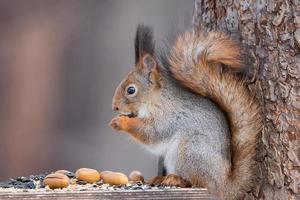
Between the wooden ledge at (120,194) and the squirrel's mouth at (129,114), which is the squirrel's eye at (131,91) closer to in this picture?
the squirrel's mouth at (129,114)

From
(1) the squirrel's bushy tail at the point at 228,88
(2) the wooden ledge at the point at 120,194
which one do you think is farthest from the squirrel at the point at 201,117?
(2) the wooden ledge at the point at 120,194

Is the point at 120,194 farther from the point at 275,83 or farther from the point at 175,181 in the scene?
the point at 275,83

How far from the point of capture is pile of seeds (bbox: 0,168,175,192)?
2.95 metres

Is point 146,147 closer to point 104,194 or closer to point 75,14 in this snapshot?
point 104,194

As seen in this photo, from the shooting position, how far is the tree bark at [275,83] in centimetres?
305

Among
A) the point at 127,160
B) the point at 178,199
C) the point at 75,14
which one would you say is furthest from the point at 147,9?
the point at 178,199

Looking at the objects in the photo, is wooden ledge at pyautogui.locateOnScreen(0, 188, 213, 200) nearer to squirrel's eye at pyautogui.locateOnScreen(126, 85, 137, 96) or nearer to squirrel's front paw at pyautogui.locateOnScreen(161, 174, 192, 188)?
squirrel's front paw at pyautogui.locateOnScreen(161, 174, 192, 188)

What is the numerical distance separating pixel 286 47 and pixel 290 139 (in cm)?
25

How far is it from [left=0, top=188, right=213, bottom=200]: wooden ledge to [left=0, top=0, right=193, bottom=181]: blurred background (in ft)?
6.92

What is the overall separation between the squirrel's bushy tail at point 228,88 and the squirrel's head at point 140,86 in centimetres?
9

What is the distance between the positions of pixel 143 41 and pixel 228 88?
0.27 meters

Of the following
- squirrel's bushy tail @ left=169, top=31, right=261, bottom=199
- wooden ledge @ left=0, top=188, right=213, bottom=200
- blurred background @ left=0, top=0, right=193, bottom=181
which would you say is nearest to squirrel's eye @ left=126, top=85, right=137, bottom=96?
squirrel's bushy tail @ left=169, top=31, right=261, bottom=199

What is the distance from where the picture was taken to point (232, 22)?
3.21 meters

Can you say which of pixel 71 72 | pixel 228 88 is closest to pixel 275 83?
pixel 228 88
